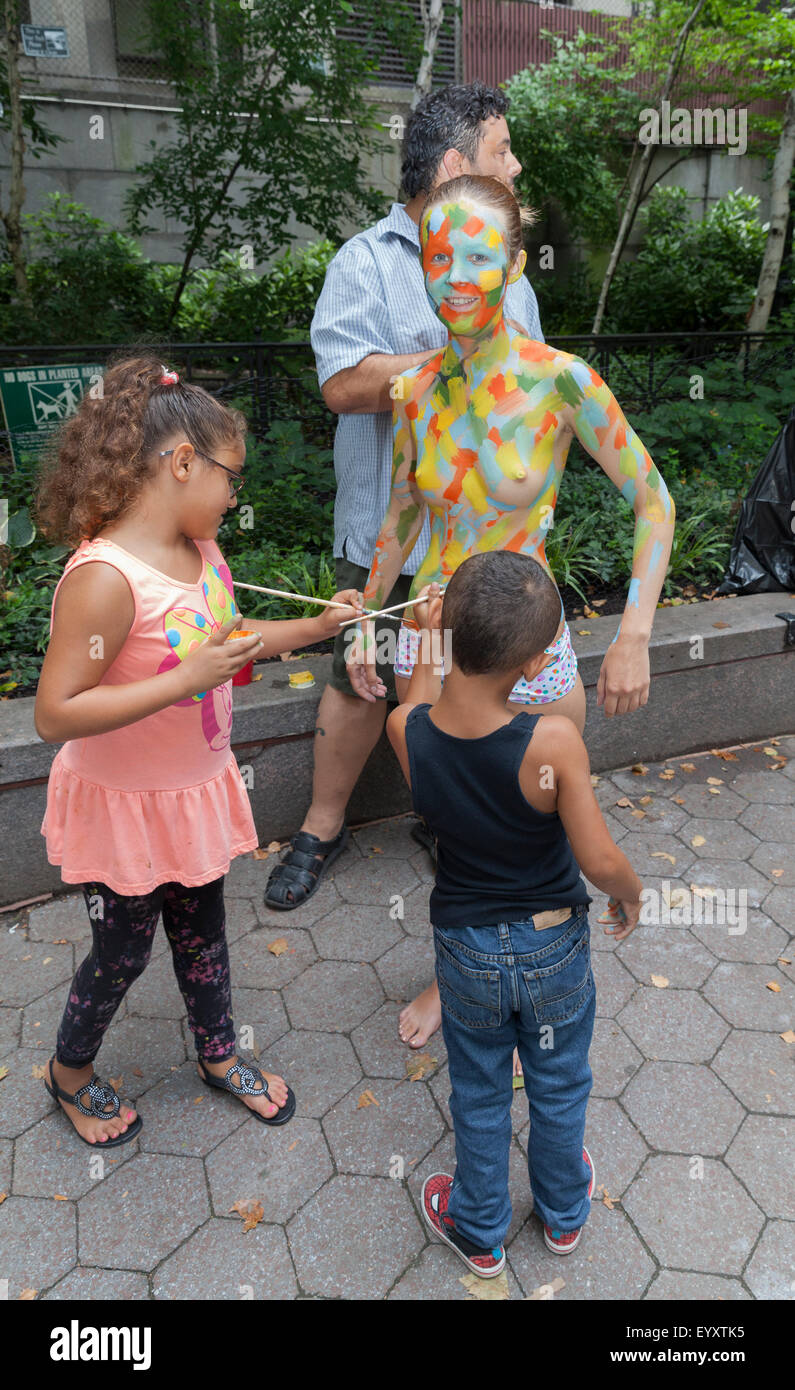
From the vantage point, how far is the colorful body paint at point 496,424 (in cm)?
200

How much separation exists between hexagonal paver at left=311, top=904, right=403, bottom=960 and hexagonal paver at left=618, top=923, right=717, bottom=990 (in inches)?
30.3

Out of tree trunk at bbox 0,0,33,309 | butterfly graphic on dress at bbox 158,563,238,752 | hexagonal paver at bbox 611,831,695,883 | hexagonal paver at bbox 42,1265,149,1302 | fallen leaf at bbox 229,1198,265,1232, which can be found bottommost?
hexagonal paver at bbox 42,1265,149,1302

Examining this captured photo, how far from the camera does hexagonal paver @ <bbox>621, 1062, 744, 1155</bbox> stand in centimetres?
230

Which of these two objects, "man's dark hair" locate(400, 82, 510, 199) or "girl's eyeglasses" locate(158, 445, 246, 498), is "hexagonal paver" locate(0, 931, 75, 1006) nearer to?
"girl's eyeglasses" locate(158, 445, 246, 498)

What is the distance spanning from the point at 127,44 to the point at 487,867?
12.3 meters

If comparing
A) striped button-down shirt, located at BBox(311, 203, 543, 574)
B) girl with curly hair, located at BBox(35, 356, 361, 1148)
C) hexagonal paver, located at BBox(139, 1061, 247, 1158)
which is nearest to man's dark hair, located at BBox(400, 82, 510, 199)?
striped button-down shirt, located at BBox(311, 203, 543, 574)

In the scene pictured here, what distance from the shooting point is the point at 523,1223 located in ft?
6.86

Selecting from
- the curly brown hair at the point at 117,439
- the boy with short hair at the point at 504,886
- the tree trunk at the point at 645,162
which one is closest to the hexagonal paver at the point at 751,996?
the boy with short hair at the point at 504,886

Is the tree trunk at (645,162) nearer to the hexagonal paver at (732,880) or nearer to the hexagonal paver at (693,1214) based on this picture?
the hexagonal paver at (732,880)

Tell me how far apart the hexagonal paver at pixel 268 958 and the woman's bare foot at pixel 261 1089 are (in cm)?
43

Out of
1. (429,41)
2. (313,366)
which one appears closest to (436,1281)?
(313,366)

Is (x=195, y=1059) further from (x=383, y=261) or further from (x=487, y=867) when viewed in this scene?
(x=383, y=261)

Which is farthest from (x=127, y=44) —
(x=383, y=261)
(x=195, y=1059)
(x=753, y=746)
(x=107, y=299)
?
(x=195, y=1059)

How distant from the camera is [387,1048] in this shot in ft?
8.63
